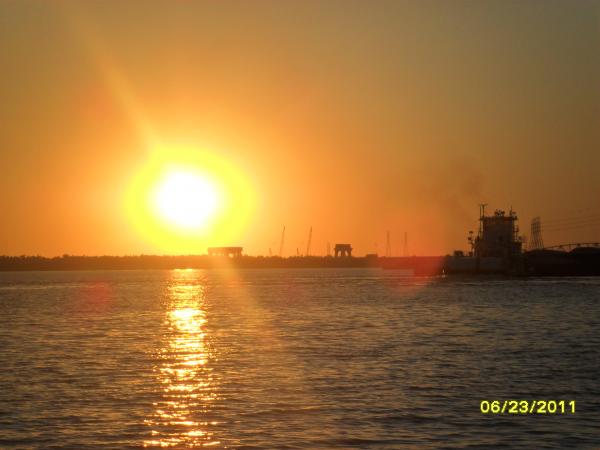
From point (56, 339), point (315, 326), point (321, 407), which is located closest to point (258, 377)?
point (321, 407)

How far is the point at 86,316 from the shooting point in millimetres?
85562

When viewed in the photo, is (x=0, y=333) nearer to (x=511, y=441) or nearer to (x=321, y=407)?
(x=321, y=407)

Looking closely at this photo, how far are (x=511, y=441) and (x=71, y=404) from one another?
16.9 m
